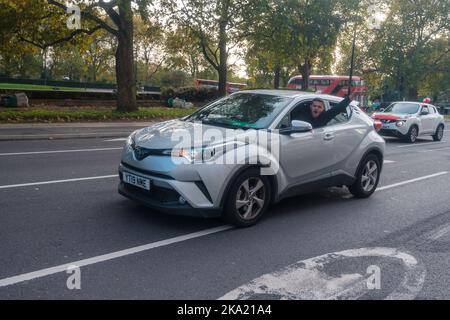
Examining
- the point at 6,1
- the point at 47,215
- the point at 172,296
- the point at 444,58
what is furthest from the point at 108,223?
the point at 444,58

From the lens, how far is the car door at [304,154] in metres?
5.92

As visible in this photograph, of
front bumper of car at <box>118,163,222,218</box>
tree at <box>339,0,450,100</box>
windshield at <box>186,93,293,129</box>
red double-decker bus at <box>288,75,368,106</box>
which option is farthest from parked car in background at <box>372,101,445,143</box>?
red double-decker bus at <box>288,75,368,106</box>

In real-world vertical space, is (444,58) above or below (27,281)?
above

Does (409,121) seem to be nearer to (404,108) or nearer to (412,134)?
(412,134)

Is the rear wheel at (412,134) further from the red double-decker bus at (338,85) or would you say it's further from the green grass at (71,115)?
the red double-decker bus at (338,85)

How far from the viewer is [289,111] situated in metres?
6.16

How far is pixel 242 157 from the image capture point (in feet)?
17.3

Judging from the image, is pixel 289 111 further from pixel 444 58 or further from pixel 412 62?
pixel 444 58

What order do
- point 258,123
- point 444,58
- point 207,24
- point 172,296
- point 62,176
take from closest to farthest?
1. point 172,296
2. point 258,123
3. point 62,176
4. point 207,24
5. point 444,58

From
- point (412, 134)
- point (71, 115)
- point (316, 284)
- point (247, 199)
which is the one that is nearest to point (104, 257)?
point (247, 199)

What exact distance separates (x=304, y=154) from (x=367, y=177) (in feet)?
6.29

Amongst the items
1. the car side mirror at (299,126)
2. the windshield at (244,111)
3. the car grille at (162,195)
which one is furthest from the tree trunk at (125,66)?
the car grille at (162,195)
